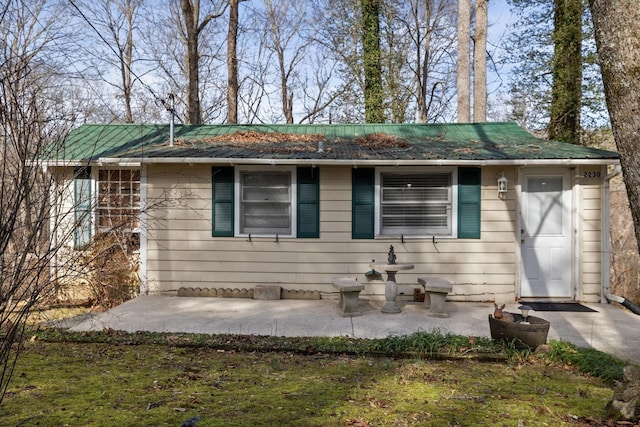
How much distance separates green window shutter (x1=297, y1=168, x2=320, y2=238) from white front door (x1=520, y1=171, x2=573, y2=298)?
340 centimetres

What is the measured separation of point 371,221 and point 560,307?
320 cm

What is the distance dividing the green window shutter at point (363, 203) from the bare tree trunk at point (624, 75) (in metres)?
4.52

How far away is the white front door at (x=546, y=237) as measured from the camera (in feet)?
23.4

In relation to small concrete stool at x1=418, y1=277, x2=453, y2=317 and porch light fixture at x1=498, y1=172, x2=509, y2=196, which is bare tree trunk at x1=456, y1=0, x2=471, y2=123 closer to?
porch light fixture at x1=498, y1=172, x2=509, y2=196

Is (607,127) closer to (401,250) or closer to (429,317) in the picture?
(401,250)

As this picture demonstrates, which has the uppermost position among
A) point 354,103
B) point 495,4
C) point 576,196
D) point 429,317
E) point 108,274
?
point 495,4

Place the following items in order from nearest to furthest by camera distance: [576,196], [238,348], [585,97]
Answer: [238,348]
[576,196]
[585,97]

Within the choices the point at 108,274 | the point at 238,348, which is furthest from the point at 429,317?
the point at 108,274

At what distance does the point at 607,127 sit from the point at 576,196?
5.79 metres

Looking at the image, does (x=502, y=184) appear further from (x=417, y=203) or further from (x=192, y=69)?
(x=192, y=69)

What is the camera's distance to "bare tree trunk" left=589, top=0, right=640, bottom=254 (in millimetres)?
2627

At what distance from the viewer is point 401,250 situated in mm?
7180

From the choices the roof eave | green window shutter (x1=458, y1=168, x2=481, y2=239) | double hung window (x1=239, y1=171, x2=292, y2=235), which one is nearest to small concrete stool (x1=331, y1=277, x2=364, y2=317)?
double hung window (x1=239, y1=171, x2=292, y2=235)

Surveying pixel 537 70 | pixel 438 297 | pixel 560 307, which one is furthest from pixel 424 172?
pixel 537 70
